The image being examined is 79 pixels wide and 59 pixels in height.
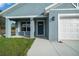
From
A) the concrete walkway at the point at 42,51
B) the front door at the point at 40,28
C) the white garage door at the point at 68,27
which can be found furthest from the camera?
the front door at the point at 40,28

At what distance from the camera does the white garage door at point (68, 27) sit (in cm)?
1472

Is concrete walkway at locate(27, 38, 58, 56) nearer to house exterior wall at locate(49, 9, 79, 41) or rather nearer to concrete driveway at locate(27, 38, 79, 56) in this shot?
concrete driveway at locate(27, 38, 79, 56)

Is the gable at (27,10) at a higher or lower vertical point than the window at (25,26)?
higher

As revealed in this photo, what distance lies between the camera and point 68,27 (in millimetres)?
14922

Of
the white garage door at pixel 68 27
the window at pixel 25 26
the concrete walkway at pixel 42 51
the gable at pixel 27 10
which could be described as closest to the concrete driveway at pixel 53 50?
the concrete walkway at pixel 42 51

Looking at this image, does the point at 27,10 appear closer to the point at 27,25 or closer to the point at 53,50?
the point at 27,25

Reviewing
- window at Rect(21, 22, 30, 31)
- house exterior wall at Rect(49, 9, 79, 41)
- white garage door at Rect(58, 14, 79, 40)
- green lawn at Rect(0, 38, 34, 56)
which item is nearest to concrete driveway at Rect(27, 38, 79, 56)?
green lawn at Rect(0, 38, 34, 56)

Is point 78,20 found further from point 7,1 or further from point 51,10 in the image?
point 7,1

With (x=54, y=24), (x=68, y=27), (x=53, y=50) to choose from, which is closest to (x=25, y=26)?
(x=54, y=24)

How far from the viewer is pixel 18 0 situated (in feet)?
13.4

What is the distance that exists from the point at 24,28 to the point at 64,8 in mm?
7702

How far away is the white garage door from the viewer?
48.3ft

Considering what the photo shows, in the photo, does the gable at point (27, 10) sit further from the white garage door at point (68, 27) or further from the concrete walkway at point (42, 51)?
the concrete walkway at point (42, 51)

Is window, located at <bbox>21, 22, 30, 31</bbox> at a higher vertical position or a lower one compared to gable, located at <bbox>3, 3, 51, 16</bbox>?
lower
